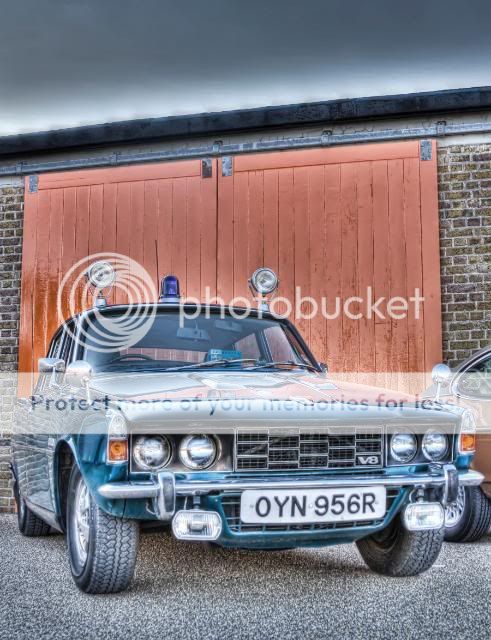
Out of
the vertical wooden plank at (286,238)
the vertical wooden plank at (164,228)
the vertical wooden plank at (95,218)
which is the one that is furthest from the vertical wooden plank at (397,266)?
the vertical wooden plank at (95,218)

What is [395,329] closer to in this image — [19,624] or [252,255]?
[252,255]

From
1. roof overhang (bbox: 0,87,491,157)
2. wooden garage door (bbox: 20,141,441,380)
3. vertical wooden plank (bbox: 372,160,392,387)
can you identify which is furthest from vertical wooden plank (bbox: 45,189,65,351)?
vertical wooden plank (bbox: 372,160,392,387)

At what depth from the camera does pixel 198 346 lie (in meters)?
4.64

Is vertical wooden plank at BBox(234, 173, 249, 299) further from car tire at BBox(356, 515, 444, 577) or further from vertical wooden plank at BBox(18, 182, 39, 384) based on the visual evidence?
car tire at BBox(356, 515, 444, 577)

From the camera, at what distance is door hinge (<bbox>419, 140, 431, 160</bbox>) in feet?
23.2

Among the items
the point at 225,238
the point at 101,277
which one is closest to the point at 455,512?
the point at 101,277

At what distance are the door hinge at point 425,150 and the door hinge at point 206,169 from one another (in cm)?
212

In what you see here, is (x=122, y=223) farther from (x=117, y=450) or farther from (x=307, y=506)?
(x=307, y=506)

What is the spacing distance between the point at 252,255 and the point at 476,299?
2.21 meters

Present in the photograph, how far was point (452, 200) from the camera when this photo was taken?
7.00 m

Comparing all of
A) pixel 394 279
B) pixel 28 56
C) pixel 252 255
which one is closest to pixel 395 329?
pixel 394 279

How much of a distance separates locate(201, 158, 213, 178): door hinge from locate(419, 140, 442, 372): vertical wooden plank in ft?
6.98

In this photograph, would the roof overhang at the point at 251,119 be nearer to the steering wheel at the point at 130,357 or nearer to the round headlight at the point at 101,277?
the round headlight at the point at 101,277

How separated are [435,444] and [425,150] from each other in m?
4.15
